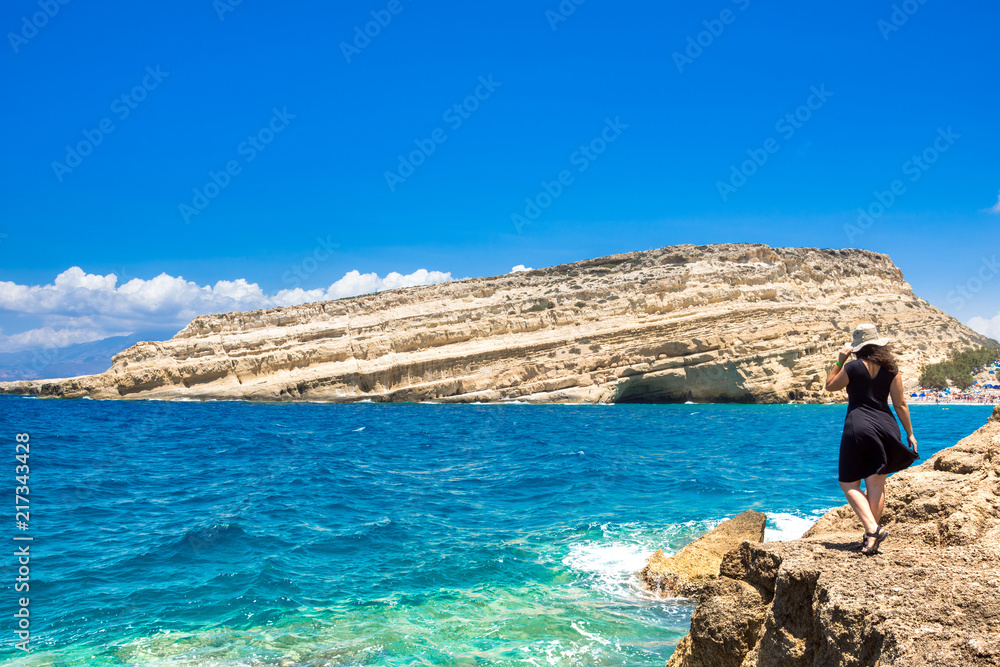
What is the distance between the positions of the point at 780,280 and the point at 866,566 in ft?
170

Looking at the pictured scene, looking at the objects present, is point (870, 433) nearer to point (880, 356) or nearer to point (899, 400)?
point (899, 400)

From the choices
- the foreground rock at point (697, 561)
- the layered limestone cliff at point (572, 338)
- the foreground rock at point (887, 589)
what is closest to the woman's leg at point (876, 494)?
the foreground rock at point (887, 589)

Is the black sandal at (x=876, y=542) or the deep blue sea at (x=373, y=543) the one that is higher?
the black sandal at (x=876, y=542)

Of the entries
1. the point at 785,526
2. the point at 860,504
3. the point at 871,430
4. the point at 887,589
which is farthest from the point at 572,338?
the point at 887,589

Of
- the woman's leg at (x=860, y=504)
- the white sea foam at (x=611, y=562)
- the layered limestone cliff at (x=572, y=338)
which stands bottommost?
the white sea foam at (x=611, y=562)

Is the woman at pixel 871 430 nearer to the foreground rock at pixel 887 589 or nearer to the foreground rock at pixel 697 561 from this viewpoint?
the foreground rock at pixel 887 589

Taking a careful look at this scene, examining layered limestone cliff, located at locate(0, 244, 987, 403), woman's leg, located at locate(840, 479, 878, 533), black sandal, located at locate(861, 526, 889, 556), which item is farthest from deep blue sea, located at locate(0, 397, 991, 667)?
layered limestone cliff, located at locate(0, 244, 987, 403)

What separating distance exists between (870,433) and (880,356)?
55 centimetres

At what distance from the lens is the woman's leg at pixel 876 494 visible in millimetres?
4152

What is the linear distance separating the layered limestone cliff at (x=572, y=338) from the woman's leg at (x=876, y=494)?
42.5 meters

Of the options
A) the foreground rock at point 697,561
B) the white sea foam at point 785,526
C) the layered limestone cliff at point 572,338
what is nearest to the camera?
the foreground rock at point 697,561

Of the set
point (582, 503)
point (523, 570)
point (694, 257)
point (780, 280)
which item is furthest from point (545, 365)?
point (523, 570)

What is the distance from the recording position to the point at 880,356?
4.41m

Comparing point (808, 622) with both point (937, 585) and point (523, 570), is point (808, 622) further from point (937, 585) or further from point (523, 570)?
point (523, 570)
